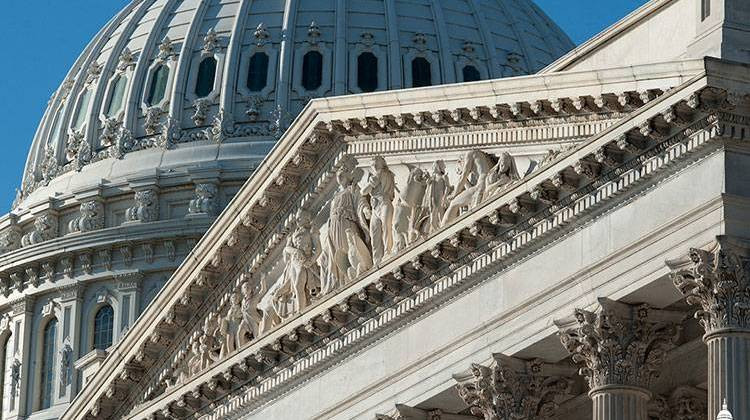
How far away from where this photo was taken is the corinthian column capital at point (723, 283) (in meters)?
49.9

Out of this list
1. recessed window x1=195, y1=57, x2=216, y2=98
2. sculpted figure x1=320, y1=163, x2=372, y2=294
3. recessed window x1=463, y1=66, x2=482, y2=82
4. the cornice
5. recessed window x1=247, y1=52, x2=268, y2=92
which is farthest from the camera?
recessed window x1=195, y1=57, x2=216, y2=98

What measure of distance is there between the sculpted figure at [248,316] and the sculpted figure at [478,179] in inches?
392

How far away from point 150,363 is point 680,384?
1837 cm

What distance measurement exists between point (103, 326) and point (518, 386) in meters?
62.7

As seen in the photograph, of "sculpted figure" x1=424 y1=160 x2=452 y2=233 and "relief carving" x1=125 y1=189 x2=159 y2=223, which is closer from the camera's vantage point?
"sculpted figure" x1=424 y1=160 x2=452 y2=233

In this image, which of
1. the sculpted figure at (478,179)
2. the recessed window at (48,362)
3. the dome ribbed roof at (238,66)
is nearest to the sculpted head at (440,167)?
the sculpted figure at (478,179)

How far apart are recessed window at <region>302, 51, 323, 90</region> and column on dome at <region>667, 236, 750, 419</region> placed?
228 ft

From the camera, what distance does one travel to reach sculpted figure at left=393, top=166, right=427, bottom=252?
59.5 m

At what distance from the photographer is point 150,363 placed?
71.8 metres

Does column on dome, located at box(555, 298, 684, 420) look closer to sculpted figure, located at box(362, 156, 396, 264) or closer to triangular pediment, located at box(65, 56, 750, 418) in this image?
triangular pediment, located at box(65, 56, 750, 418)

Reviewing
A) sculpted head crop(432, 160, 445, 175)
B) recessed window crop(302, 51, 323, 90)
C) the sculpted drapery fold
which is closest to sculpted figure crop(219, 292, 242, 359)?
the sculpted drapery fold

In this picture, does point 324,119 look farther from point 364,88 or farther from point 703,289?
point 364,88

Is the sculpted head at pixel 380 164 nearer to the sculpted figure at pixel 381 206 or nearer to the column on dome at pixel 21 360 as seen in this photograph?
the sculpted figure at pixel 381 206

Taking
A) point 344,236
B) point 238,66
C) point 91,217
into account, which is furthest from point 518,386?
point 238,66
